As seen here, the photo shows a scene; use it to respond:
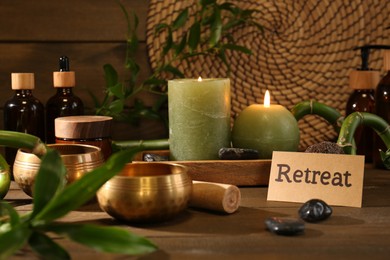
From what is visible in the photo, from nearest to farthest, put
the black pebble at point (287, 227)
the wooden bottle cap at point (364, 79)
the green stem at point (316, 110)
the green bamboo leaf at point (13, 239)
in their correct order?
the green bamboo leaf at point (13, 239)
the black pebble at point (287, 227)
the green stem at point (316, 110)
the wooden bottle cap at point (364, 79)

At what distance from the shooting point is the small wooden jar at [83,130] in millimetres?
895

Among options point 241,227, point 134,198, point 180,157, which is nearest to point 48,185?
point 134,198

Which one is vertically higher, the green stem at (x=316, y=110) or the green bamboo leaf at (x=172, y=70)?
the green bamboo leaf at (x=172, y=70)

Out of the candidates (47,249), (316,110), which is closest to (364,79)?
(316,110)

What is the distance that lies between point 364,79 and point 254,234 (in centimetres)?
54

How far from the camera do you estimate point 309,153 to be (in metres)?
0.82

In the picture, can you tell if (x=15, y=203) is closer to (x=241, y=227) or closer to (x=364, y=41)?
(x=241, y=227)

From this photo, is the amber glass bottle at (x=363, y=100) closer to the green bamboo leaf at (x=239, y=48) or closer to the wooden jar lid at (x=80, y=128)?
the green bamboo leaf at (x=239, y=48)

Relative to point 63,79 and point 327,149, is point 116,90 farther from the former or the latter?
point 327,149

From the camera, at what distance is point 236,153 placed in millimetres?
904

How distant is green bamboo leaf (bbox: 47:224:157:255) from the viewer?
1.77 ft

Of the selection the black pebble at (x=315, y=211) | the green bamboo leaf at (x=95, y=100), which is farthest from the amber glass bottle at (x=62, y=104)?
the black pebble at (x=315, y=211)

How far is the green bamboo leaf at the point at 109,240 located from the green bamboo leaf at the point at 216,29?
666 mm

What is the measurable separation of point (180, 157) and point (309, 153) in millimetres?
204
